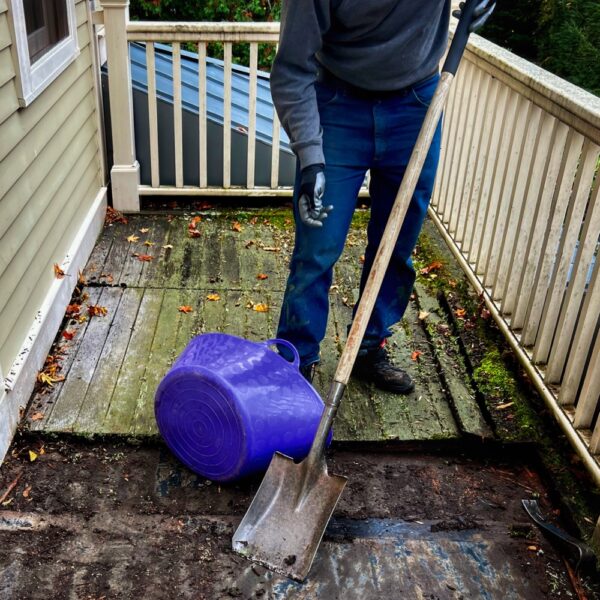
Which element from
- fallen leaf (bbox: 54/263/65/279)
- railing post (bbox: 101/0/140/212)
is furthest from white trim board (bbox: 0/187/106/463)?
railing post (bbox: 101/0/140/212)

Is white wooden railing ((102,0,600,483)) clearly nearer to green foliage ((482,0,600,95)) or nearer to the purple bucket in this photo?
the purple bucket

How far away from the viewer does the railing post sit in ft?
14.2

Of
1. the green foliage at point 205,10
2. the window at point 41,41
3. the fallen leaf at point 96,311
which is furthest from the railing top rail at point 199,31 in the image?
the green foliage at point 205,10

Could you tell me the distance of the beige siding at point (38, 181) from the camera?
2812 mm

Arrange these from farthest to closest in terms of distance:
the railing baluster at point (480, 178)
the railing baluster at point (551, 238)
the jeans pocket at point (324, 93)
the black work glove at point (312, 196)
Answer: the railing baluster at point (480, 178) < the railing baluster at point (551, 238) < the jeans pocket at point (324, 93) < the black work glove at point (312, 196)

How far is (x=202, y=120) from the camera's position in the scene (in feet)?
15.5

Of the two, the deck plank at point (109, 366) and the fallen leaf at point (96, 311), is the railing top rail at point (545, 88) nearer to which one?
the deck plank at point (109, 366)

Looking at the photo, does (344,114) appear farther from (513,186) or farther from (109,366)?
(109,366)

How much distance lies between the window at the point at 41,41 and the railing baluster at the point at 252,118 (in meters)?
1.10

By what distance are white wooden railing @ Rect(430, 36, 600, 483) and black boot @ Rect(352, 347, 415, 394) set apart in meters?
0.54

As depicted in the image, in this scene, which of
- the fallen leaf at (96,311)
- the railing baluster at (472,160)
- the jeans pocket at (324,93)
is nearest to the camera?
the jeans pocket at (324,93)

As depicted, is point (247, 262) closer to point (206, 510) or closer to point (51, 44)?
point (51, 44)

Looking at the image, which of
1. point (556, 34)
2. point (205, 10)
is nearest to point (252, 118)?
point (556, 34)

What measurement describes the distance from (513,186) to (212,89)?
8.27 feet
